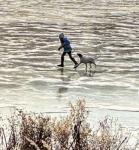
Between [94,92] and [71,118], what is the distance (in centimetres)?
816

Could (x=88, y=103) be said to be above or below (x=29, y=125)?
below

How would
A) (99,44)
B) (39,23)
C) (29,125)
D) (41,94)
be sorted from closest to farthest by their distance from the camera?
(29,125) < (41,94) < (99,44) < (39,23)

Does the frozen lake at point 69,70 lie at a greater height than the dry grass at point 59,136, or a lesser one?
lesser

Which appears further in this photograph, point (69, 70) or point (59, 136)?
point (69, 70)

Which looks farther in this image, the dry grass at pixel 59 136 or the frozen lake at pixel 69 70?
the frozen lake at pixel 69 70

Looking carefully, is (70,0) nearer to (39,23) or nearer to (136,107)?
(39,23)

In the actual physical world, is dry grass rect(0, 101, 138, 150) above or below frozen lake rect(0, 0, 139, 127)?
above

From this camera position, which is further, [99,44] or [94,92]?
[99,44]

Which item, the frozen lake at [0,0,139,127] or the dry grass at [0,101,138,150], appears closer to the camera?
the dry grass at [0,101,138,150]

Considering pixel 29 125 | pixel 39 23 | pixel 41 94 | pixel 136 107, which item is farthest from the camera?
pixel 39 23

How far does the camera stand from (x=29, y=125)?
628 cm

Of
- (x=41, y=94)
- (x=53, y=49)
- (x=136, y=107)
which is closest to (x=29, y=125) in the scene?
(x=136, y=107)

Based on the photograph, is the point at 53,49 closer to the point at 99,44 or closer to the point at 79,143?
the point at 99,44

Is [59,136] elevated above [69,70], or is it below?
above
